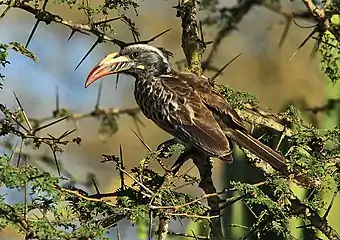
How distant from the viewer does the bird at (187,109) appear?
119cm

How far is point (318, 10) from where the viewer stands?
A: 1426mm

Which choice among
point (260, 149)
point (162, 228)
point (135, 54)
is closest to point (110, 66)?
point (135, 54)

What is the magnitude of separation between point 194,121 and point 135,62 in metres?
0.22

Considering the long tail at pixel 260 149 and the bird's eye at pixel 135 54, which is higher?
the bird's eye at pixel 135 54

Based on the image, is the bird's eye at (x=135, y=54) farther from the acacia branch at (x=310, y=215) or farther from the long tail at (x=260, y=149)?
the acacia branch at (x=310, y=215)

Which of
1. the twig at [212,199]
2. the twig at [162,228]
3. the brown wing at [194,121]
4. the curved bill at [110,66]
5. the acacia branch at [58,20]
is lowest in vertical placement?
the twig at [162,228]

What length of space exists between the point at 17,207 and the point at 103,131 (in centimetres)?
97

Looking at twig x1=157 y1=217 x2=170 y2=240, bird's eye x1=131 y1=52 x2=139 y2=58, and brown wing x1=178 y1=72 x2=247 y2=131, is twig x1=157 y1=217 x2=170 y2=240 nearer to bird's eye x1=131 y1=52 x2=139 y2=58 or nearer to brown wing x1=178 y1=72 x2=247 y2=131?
brown wing x1=178 y1=72 x2=247 y2=131

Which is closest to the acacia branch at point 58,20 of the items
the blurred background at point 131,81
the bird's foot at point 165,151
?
the bird's foot at point 165,151

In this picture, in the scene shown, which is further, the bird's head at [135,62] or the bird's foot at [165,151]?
the bird's head at [135,62]

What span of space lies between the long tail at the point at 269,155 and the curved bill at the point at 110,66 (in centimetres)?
25

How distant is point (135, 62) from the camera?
1.39 metres

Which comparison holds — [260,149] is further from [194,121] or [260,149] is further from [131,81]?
[131,81]

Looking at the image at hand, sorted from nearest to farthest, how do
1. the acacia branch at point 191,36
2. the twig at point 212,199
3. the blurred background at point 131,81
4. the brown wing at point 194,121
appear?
the twig at point 212,199
the brown wing at point 194,121
the acacia branch at point 191,36
the blurred background at point 131,81
